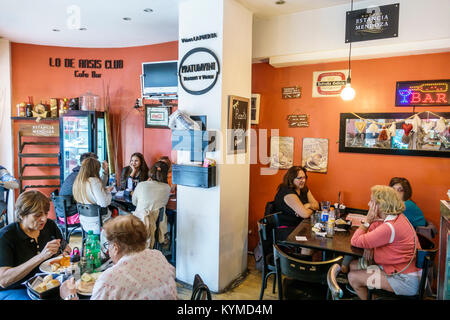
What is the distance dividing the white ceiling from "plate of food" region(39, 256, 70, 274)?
268 centimetres

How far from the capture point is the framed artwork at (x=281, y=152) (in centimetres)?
417

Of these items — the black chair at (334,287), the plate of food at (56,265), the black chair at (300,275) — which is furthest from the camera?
the black chair at (300,275)

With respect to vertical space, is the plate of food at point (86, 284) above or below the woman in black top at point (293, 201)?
below

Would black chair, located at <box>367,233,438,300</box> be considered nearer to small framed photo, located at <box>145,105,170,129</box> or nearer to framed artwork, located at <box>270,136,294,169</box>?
framed artwork, located at <box>270,136,294,169</box>

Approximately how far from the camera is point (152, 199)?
355 cm

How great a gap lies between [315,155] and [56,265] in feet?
9.91

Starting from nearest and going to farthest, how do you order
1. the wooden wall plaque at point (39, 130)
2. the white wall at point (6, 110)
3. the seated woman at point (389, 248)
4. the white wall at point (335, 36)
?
the seated woman at point (389, 248), the white wall at point (335, 36), the white wall at point (6, 110), the wooden wall plaque at point (39, 130)

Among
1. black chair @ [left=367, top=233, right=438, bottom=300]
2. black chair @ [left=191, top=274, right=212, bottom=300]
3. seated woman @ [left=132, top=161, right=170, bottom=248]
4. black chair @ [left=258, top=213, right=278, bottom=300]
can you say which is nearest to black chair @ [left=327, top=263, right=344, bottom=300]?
black chair @ [left=191, top=274, right=212, bottom=300]

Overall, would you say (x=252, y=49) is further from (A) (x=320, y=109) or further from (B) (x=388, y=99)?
(B) (x=388, y=99)

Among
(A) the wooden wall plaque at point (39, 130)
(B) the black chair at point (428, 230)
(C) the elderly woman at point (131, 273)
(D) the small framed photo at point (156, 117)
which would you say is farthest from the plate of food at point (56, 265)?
(A) the wooden wall plaque at point (39, 130)

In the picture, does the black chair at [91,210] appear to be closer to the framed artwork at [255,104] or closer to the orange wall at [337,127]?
the orange wall at [337,127]

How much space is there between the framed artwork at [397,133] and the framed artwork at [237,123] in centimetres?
116

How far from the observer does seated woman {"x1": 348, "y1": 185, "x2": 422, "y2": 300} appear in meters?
2.45

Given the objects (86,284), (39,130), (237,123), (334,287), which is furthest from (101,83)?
(334,287)
